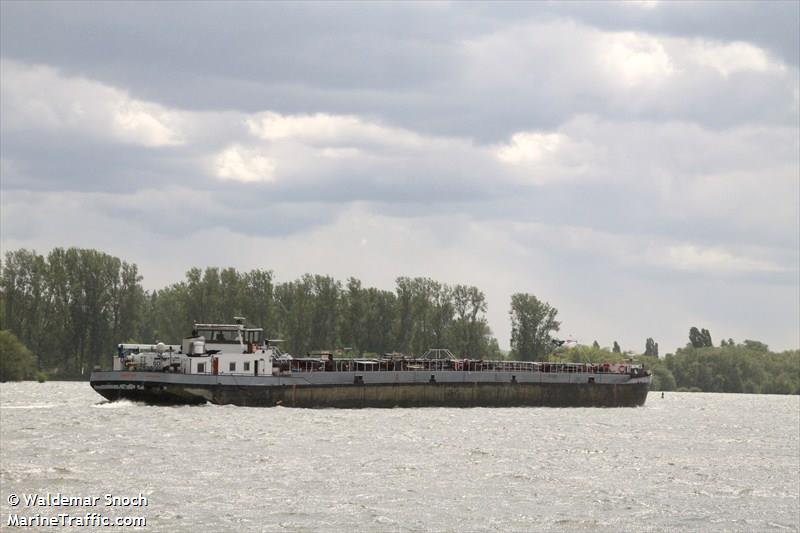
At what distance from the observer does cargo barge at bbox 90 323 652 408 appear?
8731 cm

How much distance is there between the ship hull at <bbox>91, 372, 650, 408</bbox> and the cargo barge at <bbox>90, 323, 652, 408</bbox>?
8 cm

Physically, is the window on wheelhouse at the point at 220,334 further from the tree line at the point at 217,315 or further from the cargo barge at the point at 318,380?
the tree line at the point at 217,315

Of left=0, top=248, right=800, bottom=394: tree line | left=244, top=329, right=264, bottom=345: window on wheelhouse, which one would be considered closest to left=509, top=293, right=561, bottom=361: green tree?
left=0, top=248, right=800, bottom=394: tree line

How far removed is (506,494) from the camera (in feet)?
147

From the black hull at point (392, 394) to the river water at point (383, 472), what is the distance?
322 cm

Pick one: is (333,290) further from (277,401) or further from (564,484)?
(564,484)

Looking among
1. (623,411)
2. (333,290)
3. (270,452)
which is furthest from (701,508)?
(333,290)

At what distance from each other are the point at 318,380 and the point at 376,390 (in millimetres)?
5910

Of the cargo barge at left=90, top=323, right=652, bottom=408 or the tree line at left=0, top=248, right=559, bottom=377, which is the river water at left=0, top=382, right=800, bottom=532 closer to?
the cargo barge at left=90, top=323, right=652, bottom=408

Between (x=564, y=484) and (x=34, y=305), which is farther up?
(x=34, y=305)

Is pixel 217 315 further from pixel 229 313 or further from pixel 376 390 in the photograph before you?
pixel 376 390

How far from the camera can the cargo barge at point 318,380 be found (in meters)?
87.3

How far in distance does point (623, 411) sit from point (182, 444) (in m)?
65.8

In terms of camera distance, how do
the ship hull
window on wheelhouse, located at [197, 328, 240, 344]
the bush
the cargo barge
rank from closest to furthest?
the ship hull, the cargo barge, window on wheelhouse, located at [197, 328, 240, 344], the bush
